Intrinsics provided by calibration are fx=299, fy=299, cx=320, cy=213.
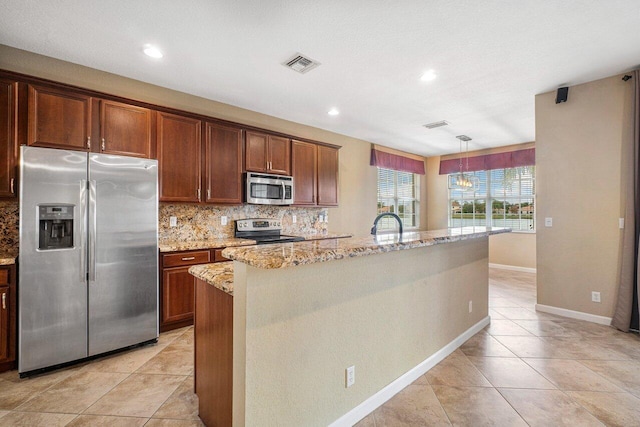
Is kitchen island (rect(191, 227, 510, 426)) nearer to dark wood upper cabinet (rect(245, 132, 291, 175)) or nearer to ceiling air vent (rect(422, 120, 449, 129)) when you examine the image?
dark wood upper cabinet (rect(245, 132, 291, 175))

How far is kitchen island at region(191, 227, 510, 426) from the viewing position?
4.27 ft

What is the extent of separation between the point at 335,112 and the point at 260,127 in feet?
3.61

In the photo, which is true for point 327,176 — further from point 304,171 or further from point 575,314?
point 575,314

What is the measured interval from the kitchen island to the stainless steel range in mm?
2057

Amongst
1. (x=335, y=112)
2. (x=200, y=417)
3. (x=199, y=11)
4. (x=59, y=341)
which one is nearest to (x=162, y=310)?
(x=59, y=341)

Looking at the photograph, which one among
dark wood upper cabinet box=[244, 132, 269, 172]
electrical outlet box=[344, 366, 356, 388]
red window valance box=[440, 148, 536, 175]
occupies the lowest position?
electrical outlet box=[344, 366, 356, 388]

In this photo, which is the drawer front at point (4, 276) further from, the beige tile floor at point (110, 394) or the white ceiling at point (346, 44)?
the white ceiling at point (346, 44)

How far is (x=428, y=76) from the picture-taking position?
313 cm

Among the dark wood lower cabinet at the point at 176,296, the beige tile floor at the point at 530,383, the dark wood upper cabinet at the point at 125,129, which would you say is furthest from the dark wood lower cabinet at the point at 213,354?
the dark wood upper cabinet at the point at 125,129

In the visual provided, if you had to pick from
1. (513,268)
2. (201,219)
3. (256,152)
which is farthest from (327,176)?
(513,268)

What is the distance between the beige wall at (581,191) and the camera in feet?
10.5

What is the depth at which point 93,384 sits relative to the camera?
2201mm

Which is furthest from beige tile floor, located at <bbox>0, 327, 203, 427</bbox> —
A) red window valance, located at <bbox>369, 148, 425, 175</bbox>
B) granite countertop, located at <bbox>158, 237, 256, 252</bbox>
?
red window valance, located at <bbox>369, 148, 425, 175</bbox>

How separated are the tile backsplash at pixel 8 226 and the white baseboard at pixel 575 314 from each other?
5.60 meters
